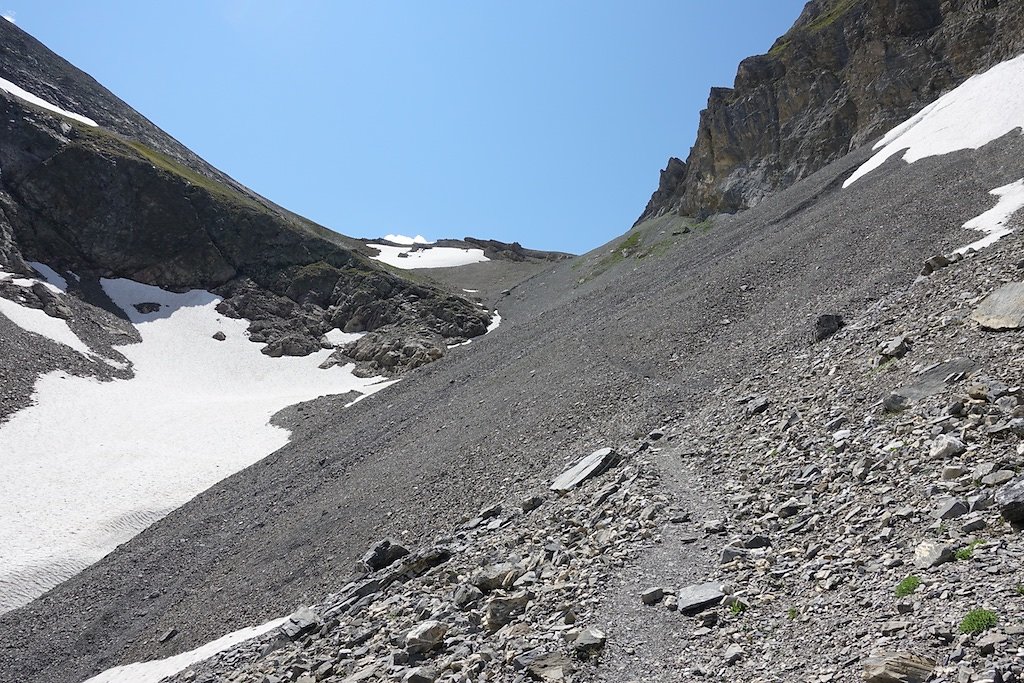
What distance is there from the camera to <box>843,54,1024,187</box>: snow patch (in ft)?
123

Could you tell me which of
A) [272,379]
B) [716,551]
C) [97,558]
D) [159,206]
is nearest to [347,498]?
[97,558]

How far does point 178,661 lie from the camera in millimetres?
17969

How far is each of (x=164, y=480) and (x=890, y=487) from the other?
3571 centimetres

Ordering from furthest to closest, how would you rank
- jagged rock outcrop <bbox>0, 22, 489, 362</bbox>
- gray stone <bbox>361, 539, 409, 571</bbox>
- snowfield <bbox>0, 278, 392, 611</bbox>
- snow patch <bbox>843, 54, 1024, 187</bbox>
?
jagged rock outcrop <bbox>0, 22, 489, 362</bbox>
snow patch <bbox>843, 54, 1024, 187</bbox>
snowfield <bbox>0, 278, 392, 611</bbox>
gray stone <bbox>361, 539, 409, 571</bbox>

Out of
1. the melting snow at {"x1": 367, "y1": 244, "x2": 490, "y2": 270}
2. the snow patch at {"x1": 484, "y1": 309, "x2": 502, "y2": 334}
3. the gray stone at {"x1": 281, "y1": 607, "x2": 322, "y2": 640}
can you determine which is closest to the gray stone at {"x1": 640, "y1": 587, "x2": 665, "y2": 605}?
the gray stone at {"x1": 281, "y1": 607, "x2": 322, "y2": 640}

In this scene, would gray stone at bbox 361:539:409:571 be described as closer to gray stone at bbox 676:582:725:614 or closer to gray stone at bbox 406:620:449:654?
gray stone at bbox 406:620:449:654

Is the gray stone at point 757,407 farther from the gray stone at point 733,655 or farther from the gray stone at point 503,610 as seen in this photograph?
the gray stone at point 733,655

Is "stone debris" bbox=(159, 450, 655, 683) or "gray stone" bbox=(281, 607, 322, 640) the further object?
"gray stone" bbox=(281, 607, 322, 640)

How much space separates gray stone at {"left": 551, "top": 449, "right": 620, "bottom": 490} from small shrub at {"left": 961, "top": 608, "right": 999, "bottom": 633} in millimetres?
→ 10197

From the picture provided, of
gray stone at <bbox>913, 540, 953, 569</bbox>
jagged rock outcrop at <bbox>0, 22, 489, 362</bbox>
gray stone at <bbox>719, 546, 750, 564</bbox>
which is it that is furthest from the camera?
jagged rock outcrop at <bbox>0, 22, 489, 362</bbox>

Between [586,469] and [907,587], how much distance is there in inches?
378

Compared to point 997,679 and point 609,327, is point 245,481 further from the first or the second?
point 997,679

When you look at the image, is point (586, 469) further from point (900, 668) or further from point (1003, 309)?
point (900, 668)

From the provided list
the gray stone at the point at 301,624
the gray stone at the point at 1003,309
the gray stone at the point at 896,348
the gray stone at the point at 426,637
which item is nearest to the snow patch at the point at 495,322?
the gray stone at the point at 301,624
